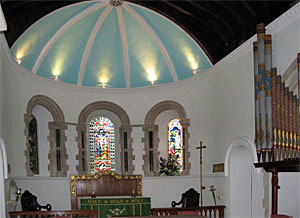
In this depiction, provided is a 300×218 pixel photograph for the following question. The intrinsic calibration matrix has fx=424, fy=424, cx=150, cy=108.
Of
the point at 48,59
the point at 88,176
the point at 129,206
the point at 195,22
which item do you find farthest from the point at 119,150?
the point at 195,22

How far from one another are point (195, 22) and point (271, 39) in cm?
389

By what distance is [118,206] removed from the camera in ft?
43.7

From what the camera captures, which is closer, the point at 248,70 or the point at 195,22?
the point at 248,70

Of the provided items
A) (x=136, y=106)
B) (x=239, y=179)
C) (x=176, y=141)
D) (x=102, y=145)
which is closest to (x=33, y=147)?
(x=102, y=145)

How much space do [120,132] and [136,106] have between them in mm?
1109

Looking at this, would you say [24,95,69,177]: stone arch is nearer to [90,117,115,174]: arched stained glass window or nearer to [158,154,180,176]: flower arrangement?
[90,117,115,174]: arched stained glass window

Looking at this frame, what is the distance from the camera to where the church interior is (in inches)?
445

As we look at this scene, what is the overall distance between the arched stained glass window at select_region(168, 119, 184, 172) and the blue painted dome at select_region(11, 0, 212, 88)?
169 cm

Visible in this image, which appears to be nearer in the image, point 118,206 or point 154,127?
point 118,206

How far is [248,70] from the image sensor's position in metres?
11.6

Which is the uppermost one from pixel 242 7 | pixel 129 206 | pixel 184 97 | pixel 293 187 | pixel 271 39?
pixel 242 7

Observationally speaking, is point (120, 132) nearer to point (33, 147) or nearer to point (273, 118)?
point (33, 147)

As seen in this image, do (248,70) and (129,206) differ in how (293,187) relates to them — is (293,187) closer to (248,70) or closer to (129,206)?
(248,70)

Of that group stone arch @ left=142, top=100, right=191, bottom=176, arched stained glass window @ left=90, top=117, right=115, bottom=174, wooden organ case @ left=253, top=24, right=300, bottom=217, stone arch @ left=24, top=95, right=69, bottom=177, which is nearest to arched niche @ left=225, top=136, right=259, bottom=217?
stone arch @ left=142, top=100, right=191, bottom=176
